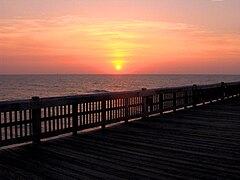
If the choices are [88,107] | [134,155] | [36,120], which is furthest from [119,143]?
[88,107]

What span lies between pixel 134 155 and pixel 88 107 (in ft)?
18.7

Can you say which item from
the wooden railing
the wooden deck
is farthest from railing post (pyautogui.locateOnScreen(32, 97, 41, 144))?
the wooden deck

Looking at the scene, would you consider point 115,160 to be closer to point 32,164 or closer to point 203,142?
point 32,164

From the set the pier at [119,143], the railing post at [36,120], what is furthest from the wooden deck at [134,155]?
the railing post at [36,120]

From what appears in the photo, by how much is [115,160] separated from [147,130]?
3.28 meters

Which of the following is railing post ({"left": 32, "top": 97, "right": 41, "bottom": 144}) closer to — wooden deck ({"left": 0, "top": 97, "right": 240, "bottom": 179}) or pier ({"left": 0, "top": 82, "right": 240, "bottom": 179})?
pier ({"left": 0, "top": 82, "right": 240, "bottom": 179})

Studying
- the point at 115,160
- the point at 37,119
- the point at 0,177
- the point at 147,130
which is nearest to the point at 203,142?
the point at 147,130

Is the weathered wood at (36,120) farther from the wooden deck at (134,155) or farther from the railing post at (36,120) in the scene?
the wooden deck at (134,155)

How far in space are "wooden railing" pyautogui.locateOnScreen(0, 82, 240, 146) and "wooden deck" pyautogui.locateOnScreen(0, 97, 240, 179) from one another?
1.06ft

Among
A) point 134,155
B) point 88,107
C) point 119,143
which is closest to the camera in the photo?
point 134,155

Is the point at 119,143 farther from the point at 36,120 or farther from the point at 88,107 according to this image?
the point at 88,107

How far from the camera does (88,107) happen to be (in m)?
11.6

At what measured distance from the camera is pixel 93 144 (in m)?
7.11

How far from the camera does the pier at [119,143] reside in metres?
5.18
